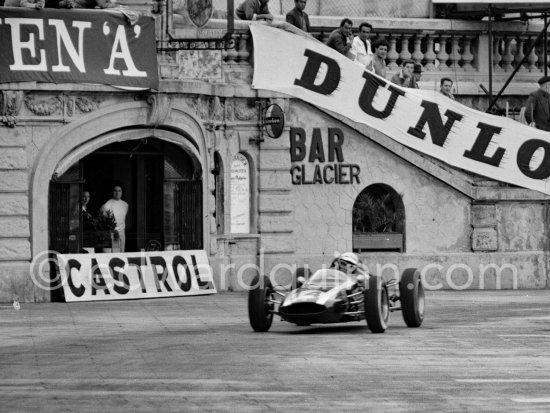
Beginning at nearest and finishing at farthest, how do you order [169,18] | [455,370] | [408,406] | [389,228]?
[408,406] < [455,370] < [169,18] < [389,228]

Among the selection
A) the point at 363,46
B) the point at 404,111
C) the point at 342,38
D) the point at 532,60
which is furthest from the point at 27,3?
the point at 532,60

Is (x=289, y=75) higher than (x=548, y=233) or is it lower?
higher

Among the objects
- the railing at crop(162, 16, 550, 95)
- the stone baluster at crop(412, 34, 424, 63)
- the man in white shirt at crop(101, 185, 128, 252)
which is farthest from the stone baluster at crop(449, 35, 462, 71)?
the man in white shirt at crop(101, 185, 128, 252)

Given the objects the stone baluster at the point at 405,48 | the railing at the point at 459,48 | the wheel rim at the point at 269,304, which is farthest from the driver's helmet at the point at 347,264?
the stone baluster at the point at 405,48

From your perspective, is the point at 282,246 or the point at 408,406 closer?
the point at 408,406

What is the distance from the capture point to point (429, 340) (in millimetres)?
23672

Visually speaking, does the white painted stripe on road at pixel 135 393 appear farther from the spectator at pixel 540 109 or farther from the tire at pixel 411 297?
the spectator at pixel 540 109

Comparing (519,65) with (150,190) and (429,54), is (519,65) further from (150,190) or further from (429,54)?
(150,190)

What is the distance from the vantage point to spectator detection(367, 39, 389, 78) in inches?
1395

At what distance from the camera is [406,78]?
35812mm

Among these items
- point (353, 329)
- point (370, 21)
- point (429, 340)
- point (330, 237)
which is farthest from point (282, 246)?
point (429, 340)

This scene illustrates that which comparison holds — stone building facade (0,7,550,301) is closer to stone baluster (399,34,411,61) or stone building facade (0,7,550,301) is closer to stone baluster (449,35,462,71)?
stone baluster (399,34,411,61)

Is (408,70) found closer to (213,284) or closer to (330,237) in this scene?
(330,237)

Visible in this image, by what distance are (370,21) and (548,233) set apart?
19.6 ft
